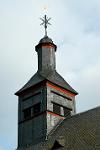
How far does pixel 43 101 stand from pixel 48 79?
192 centimetres

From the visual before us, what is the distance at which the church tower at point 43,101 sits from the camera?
104ft

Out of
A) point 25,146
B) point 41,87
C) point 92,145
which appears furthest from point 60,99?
point 92,145

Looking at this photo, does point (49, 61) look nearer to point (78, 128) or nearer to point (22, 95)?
point (22, 95)

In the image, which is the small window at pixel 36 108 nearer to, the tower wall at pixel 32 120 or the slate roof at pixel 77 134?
the tower wall at pixel 32 120

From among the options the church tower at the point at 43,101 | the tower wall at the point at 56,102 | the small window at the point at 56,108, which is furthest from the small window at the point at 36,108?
the small window at the point at 56,108

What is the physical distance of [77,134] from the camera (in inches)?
1086

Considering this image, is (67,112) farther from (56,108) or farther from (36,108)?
(36,108)

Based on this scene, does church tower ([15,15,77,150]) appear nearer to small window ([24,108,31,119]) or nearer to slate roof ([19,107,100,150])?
small window ([24,108,31,119])

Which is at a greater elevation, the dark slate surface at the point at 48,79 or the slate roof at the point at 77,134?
the dark slate surface at the point at 48,79

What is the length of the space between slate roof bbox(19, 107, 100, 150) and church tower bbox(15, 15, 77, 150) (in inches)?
38.8

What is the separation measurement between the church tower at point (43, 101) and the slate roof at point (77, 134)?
0.99m

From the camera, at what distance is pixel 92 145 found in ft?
82.2

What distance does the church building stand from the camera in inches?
1102

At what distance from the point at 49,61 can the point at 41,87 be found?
305cm
